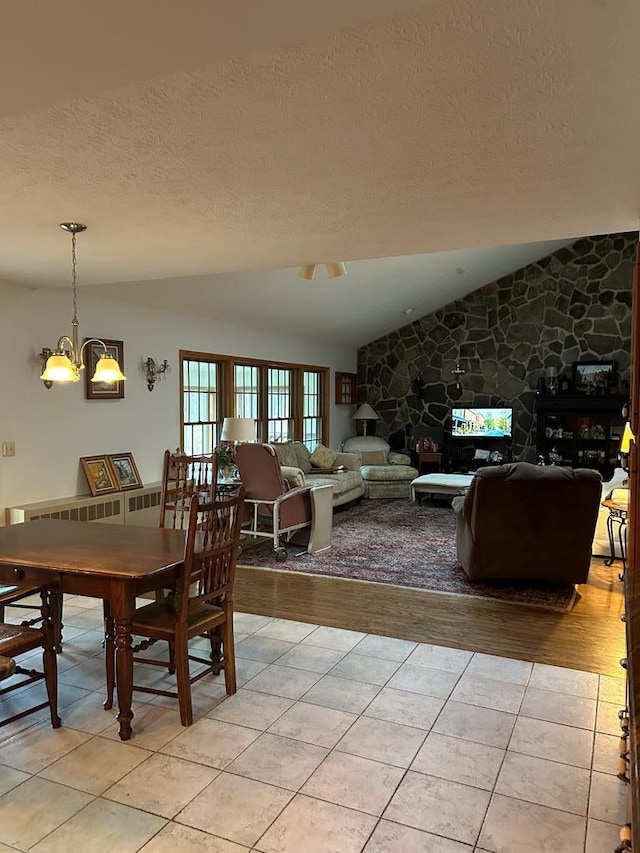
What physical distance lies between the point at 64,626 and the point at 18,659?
516 millimetres

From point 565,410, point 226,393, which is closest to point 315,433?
point 226,393

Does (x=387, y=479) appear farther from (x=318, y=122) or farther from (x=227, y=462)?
(x=318, y=122)

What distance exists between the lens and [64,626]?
3938mm

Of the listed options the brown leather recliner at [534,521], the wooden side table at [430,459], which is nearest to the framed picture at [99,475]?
the brown leather recliner at [534,521]

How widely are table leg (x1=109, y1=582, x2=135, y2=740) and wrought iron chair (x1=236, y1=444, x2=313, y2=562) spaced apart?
2893mm

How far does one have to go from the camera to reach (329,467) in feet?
26.7

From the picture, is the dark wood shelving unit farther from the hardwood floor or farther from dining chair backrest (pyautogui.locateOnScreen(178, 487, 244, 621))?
dining chair backrest (pyautogui.locateOnScreen(178, 487, 244, 621))

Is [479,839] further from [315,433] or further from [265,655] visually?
[315,433]

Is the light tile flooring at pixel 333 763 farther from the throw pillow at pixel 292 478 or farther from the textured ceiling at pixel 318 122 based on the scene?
the throw pillow at pixel 292 478

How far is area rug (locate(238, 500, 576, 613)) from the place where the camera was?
463 cm

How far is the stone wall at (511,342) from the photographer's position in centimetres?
935

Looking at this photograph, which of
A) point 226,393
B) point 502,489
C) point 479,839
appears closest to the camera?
point 479,839

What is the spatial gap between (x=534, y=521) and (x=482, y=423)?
5563mm

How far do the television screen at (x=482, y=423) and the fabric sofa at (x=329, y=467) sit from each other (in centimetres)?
232
